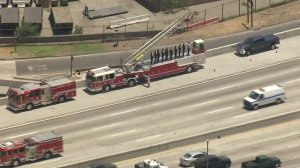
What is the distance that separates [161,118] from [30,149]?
15564 millimetres

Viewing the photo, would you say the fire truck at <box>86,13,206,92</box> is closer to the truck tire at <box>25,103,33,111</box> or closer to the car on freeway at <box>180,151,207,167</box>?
the truck tire at <box>25,103,33,111</box>

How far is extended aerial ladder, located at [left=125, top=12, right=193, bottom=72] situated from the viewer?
9950 cm

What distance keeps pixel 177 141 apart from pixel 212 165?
6726mm

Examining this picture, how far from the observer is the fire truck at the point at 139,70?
96375 mm

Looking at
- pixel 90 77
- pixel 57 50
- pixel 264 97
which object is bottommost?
pixel 264 97

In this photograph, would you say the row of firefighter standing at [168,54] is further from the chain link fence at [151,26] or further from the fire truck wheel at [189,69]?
the chain link fence at [151,26]

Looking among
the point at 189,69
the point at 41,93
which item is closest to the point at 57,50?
the point at 41,93

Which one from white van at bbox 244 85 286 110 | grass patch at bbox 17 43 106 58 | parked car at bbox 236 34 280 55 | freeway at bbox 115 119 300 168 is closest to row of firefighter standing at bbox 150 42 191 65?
parked car at bbox 236 34 280 55

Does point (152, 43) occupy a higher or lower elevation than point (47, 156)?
higher

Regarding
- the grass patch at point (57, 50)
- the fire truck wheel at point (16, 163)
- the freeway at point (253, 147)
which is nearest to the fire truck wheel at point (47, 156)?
the fire truck wheel at point (16, 163)

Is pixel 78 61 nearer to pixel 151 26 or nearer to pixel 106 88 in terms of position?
pixel 106 88

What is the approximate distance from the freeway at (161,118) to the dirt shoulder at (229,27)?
13.6 metres

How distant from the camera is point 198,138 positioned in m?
84.5

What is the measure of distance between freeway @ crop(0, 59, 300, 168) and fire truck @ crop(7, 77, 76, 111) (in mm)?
3862
